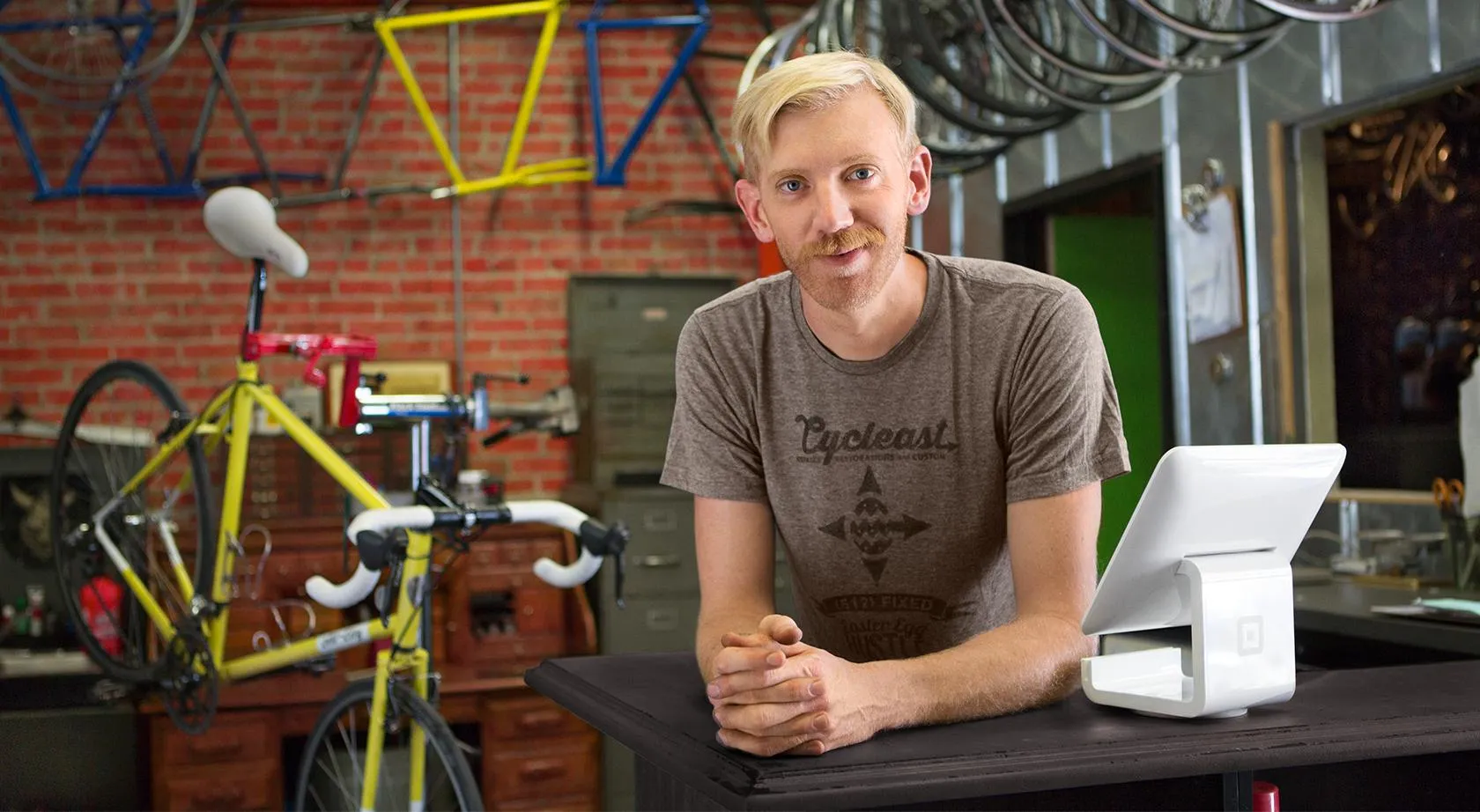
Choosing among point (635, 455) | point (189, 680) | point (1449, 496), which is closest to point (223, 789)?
point (189, 680)

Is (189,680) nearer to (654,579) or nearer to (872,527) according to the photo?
(654,579)

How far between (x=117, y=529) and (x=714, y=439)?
8.51 feet

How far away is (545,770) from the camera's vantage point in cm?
441

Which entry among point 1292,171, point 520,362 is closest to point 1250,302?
point 1292,171

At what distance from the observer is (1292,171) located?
3.55 m

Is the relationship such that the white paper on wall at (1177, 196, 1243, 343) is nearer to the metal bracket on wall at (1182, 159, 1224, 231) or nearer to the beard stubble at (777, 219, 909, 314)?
the metal bracket on wall at (1182, 159, 1224, 231)

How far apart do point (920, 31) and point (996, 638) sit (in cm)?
268

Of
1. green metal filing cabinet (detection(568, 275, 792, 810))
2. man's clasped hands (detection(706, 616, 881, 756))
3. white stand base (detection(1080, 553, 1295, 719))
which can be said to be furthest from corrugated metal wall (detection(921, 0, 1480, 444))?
man's clasped hands (detection(706, 616, 881, 756))

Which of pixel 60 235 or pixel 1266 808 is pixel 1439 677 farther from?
pixel 60 235

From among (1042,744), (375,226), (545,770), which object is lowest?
(545,770)

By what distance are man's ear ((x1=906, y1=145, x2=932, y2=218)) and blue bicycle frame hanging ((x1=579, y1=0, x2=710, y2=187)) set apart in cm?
329

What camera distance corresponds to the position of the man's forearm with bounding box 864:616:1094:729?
1353 mm

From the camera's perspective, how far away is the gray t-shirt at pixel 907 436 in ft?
5.62

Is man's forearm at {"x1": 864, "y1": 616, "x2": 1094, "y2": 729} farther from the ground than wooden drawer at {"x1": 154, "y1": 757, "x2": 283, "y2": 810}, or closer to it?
farther from the ground
